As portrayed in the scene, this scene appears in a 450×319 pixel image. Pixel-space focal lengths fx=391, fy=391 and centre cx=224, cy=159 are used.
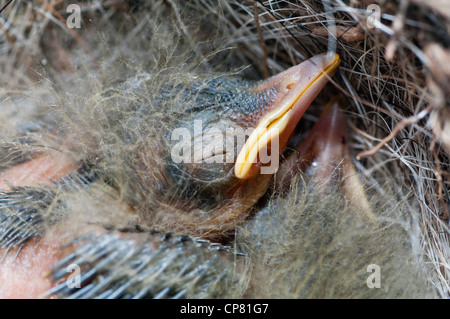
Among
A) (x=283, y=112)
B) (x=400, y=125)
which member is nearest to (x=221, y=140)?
(x=283, y=112)

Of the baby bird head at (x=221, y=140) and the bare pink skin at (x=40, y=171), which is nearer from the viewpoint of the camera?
the baby bird head at (x=221, y=140)

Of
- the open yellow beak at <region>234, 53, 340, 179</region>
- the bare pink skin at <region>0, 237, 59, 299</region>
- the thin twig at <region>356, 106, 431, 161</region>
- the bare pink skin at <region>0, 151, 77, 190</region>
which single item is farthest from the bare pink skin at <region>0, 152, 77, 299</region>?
the thin twig at <region>356, 106, 431, 161</region>

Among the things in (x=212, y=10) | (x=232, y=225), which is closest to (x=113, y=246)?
(x=232, y=225)

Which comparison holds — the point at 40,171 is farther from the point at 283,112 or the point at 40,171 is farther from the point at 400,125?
the point at 400,125

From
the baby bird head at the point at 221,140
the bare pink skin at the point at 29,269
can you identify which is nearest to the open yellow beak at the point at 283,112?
the baby bird head at the point at 221,140

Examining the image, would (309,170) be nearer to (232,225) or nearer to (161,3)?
(232,225)

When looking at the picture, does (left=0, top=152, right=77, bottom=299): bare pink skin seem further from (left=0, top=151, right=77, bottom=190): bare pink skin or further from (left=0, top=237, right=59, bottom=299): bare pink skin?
(left=0, top=151, right=77, bottom=190): bare pink skin

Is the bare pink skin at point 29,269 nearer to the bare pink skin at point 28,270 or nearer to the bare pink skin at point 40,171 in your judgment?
the bare pink skin at point 28,270
